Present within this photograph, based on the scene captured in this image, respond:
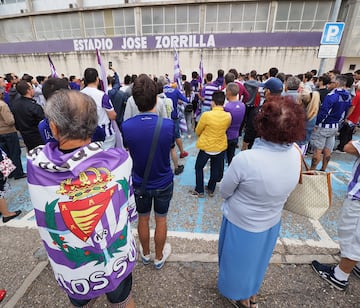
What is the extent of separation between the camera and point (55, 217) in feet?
3.75

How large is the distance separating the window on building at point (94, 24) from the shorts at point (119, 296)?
75.8 ft

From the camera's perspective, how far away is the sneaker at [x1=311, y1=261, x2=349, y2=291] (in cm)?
216

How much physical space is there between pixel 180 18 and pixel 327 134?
58.7ft

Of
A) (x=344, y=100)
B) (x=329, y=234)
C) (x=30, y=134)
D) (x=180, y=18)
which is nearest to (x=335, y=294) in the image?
(x=329, y=234)

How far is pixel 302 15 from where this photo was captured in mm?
16828

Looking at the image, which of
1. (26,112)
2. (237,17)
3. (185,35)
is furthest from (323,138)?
(237,17)

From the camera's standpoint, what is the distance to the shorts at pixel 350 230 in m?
1.99

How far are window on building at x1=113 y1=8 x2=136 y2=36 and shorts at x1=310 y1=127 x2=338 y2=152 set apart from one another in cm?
1923

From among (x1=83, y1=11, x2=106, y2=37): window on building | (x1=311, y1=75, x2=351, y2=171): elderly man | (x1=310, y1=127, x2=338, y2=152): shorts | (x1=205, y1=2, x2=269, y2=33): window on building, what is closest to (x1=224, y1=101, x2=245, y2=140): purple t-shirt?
(x1=311, y1=75, x2=351, y2=171): elderly man

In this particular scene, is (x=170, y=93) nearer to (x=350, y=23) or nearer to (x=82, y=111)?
(x=82, y=111)

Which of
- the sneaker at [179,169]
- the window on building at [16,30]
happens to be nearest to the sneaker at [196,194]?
the sneaker at [179,169]

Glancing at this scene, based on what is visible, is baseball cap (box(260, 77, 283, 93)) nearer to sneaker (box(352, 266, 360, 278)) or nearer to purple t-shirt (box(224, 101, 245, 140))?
purple t-shirt (box(224, 101, 245, 140))

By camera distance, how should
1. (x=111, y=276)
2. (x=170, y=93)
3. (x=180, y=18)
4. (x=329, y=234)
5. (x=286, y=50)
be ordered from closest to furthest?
(x=111, y=276) → (x=329, y=234) → (x=170, y=93) → (x=286, y=50) → (x=180, y=18)

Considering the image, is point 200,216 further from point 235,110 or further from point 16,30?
point 16,30
